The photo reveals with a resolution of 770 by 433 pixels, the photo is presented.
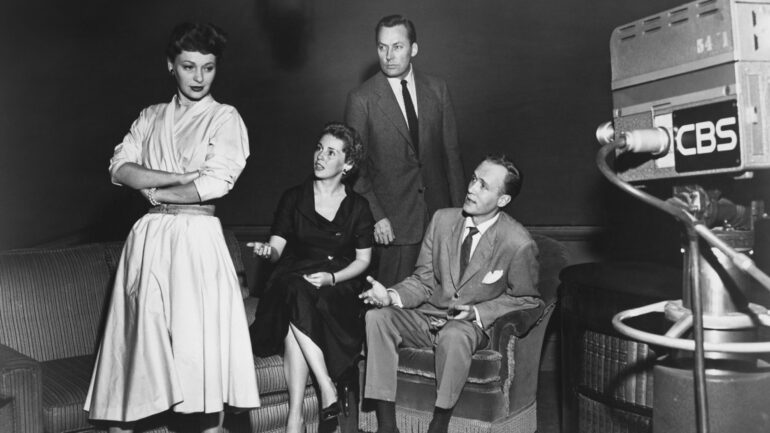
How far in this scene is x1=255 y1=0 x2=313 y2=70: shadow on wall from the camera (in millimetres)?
5281

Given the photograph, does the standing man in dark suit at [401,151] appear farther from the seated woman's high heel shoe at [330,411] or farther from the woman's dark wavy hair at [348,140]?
the seated woman's high heel shoe at [330,411]

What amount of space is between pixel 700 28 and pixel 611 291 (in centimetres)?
78

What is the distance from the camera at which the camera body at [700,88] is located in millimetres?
1183

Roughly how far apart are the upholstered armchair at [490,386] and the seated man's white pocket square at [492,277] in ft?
0.62

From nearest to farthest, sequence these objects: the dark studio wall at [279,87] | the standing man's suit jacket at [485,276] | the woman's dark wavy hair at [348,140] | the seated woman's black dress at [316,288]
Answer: the seated woman's black dress at [316,288] < the standing man's suit jacket at [485,276] < the woman's dark wavy hair at [348,140] < the dark studio wall at [279,87]

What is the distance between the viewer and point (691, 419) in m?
1.17

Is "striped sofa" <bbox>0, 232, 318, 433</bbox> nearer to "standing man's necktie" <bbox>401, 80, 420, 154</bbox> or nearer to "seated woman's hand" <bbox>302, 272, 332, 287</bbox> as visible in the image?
"seated woman's hand" <bbox>302, 272, 332, 287</bbox>

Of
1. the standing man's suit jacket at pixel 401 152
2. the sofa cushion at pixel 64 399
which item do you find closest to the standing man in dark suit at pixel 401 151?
the standing man's suit jacket at pixel 401 152

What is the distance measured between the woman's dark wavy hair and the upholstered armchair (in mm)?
941

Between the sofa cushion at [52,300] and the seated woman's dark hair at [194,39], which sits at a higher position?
the seated woman's dark hair at [194,39]

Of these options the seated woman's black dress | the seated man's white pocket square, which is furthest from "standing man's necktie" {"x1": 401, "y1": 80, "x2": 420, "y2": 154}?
the seated man's white pocket square

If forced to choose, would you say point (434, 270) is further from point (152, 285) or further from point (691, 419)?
point (691, 419)

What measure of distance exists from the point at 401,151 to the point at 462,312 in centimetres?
98

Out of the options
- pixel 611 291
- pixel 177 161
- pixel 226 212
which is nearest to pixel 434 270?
pixel 177 161
